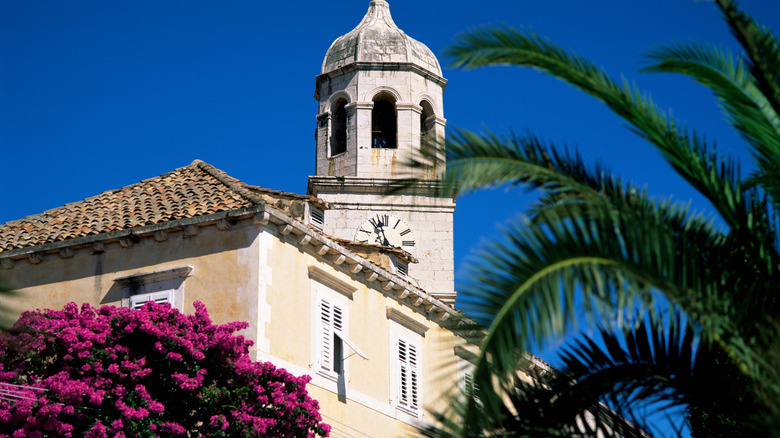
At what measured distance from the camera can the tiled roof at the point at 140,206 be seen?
974 inches

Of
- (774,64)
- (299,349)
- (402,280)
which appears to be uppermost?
(402,280)

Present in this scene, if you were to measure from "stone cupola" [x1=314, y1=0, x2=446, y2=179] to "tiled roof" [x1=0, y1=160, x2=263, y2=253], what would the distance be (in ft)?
43.9

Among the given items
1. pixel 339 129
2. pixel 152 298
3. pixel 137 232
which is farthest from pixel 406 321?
pixel 339 129

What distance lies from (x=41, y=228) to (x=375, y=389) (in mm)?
8025

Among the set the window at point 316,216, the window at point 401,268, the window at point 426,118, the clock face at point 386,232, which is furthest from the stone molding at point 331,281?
the window at point 426,118

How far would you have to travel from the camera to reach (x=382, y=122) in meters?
43.2

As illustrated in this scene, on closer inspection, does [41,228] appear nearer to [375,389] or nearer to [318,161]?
[375,389]

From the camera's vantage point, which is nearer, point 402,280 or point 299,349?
point 299,349

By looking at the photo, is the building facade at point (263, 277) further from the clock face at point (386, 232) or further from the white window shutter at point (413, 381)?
the clock face at point (386, 232)

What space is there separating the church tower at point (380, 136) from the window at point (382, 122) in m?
0.04

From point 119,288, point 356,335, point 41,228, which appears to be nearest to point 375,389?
point 356,335

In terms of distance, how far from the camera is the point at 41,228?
87.1ft

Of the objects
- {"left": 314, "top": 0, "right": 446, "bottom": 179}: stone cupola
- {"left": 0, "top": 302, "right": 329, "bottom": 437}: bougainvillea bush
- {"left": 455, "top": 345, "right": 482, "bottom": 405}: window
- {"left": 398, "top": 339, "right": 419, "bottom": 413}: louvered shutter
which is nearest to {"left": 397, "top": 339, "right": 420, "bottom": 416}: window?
{"left": 398, "top": 339, "right": 419, "bottom": 413}: louvered shutter

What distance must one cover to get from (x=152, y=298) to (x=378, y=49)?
20561mm
